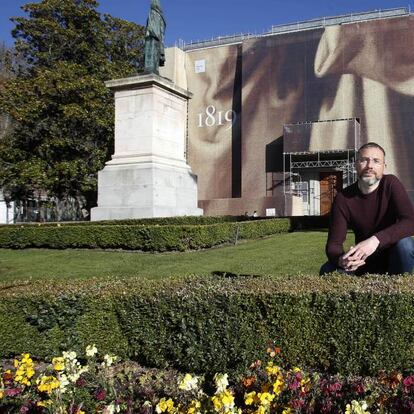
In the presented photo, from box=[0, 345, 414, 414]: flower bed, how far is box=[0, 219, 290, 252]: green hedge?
8103 mm

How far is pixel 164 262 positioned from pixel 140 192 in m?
6.46

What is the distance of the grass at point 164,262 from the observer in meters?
9.07

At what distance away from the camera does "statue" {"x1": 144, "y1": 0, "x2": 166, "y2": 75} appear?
1811 cm

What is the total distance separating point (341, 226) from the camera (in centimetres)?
479

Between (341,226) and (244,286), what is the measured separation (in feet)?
3.92

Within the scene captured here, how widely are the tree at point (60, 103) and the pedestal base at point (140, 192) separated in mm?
10327

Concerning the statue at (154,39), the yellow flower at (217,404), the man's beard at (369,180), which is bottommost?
the yellow flower at (217,404)

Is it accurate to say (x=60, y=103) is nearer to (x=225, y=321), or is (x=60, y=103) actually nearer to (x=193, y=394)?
(x=225, y=321)

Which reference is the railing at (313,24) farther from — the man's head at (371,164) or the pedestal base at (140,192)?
the man's head at (371,164)

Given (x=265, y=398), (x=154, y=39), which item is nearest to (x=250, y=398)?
(x=265, y=398)

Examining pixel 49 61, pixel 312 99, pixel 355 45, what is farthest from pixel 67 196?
pixel 355 45

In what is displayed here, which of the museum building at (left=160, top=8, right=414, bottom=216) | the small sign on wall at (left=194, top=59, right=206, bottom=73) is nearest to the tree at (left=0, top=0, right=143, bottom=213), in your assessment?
the small sign on wall at (left=194, top=59, right=206, bottom=73)

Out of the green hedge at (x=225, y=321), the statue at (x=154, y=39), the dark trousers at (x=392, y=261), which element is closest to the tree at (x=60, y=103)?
the statue at (x=154, y=39)

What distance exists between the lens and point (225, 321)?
4.02 metres
